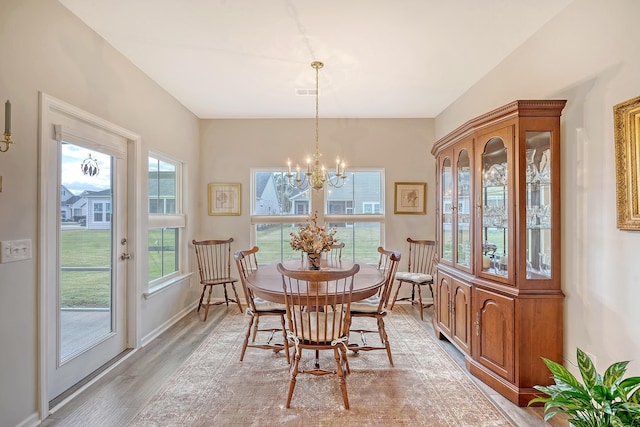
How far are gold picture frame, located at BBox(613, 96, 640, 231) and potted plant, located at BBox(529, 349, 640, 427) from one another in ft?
2.68

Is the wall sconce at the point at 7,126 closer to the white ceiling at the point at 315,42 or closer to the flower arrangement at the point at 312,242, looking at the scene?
the white ceiling at the point at 315,42

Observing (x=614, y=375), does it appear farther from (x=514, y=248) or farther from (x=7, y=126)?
(x=7, y=126)

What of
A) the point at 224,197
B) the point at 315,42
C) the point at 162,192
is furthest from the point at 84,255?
the point at 315,42

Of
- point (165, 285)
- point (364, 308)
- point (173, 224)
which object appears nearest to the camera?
point (364, 308)

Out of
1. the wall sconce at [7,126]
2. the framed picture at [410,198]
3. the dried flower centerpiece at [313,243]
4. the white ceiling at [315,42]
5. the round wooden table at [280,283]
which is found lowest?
the round wooden table at [280,283]

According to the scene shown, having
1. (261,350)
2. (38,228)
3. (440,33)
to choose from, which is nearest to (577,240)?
(440,33)

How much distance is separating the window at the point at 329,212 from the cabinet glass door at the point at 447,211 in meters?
1.45

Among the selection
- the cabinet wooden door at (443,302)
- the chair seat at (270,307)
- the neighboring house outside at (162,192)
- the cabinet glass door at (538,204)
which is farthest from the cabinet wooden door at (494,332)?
the neighboring house outside at (162,192)

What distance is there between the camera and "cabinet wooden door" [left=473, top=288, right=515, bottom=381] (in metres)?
2.24

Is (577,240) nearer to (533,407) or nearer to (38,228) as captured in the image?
(533,407)

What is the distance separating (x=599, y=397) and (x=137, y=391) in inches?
109

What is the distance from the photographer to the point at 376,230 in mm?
4730

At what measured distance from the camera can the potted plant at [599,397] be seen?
4.31 ft

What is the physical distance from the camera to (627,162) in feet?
5.77
